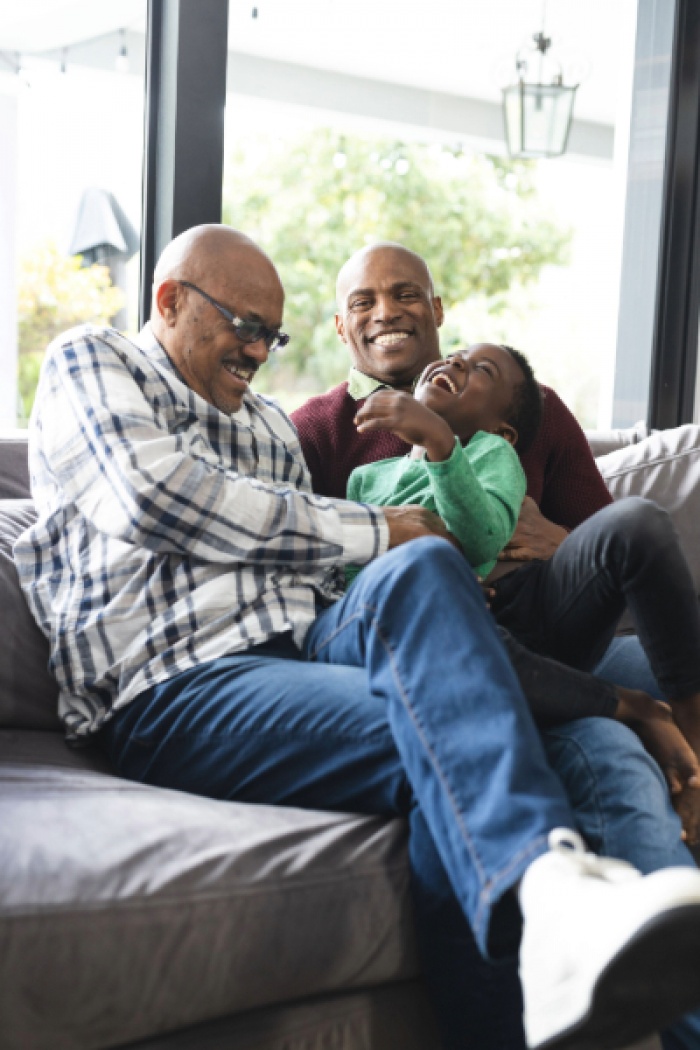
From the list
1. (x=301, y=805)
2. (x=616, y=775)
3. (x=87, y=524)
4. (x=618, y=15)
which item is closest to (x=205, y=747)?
(x=301, y=805)

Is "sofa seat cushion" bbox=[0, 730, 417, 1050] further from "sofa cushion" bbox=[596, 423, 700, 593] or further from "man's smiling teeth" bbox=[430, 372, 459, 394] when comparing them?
"sofa cushion" bbox=[596, 423, 700, 593]

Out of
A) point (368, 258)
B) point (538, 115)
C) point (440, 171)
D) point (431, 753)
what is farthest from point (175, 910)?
point (440, 171)

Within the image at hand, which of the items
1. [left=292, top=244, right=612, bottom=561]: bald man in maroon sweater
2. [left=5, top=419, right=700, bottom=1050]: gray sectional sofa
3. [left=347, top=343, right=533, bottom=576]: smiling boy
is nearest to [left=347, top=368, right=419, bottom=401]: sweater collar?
[left=292, top=244, right=612, bottom=561]: bald man in maroon sweater

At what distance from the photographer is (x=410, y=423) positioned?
65.8 inches

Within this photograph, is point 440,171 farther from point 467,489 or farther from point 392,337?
point 467,489

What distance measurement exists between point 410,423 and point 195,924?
79cm

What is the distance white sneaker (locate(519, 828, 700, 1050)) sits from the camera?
1012 mm

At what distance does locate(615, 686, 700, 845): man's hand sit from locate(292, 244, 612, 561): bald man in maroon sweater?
641mm

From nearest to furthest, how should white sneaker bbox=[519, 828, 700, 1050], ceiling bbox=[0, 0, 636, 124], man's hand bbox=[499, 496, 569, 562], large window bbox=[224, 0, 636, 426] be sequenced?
white sneaker bbox=[519, 828, 700, 1050] < man's hand bbox=[499, 496, 569, 562] < ceiling bbox=[0, 0, 636, 124] < large window bbox=[224, 0, 636, 426]

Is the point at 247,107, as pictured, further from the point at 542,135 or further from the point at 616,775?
the point at 616,775

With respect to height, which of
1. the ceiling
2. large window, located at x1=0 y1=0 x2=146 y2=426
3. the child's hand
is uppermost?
the ceiling

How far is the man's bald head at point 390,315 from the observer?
2.26 meters

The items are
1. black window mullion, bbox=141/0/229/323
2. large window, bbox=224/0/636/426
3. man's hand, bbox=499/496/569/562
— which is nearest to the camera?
man's hand, bbox=499/496/569/562

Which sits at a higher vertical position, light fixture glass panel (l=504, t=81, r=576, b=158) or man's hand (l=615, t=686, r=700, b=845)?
light fixture glass panel (l=504, t=81, r=576, b=158)
